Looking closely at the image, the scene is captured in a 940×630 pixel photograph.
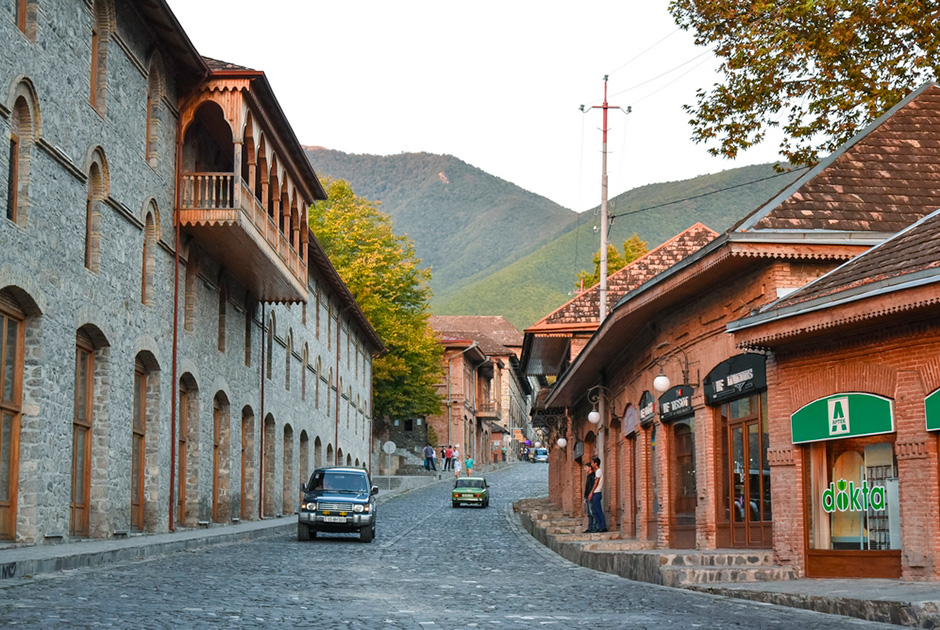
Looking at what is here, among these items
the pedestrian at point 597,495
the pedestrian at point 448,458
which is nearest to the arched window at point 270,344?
the pedestrian at point 597,495

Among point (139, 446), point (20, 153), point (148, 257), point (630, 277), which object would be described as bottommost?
point (139, 446)

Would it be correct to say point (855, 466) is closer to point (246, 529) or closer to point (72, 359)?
point (72, 359)

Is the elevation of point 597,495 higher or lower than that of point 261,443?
lower

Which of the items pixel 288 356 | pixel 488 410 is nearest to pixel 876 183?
pixel 288 356

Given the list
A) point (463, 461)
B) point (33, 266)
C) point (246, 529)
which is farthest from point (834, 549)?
point (463, 461)

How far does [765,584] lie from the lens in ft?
46.4

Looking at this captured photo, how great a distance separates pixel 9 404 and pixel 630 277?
24.7 meters

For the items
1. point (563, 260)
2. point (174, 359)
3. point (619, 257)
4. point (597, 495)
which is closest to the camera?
point (597, 495)

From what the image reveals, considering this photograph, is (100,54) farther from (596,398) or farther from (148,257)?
(596,398)

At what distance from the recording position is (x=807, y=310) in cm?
1434

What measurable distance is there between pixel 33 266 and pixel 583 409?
2360 cm

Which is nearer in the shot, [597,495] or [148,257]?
[148,257]

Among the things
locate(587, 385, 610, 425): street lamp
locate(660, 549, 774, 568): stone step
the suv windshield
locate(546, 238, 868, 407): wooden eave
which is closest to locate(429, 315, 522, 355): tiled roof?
Answer: locate(587, 385, 610, 425): street lamp

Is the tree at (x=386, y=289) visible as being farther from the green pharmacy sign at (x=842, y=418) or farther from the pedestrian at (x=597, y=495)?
the green pharmacy sign at (x=842, y=418)
